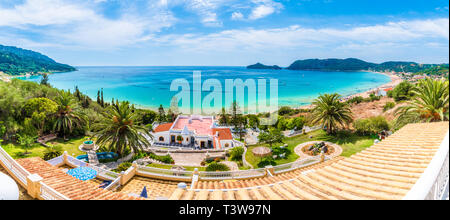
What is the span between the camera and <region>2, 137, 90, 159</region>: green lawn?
1579 cm

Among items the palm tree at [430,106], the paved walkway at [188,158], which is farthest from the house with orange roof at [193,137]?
the palm tree at [430,106]

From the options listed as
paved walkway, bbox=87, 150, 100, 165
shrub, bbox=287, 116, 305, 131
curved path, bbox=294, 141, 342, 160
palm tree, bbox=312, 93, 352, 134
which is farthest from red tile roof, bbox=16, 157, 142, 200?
shrub, bbox=287, 116, 305, 131

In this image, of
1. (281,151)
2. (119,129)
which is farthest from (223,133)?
(119,129)

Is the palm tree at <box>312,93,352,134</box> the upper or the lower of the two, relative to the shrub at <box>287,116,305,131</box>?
upper

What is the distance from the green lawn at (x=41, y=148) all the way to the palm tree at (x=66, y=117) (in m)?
1.17

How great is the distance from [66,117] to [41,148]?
4.37m

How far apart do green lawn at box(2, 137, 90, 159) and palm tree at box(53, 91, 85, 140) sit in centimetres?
117

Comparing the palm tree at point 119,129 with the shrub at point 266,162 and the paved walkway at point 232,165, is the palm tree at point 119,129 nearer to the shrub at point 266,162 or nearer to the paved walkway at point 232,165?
the paved walkway at point 232,165

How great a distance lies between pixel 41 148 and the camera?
1788cm

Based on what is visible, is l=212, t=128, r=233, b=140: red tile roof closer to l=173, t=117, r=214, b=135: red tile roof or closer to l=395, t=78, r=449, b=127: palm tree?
l=173, t=117, r=214, b=135: red tile roof

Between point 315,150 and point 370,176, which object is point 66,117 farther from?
point 370,176
